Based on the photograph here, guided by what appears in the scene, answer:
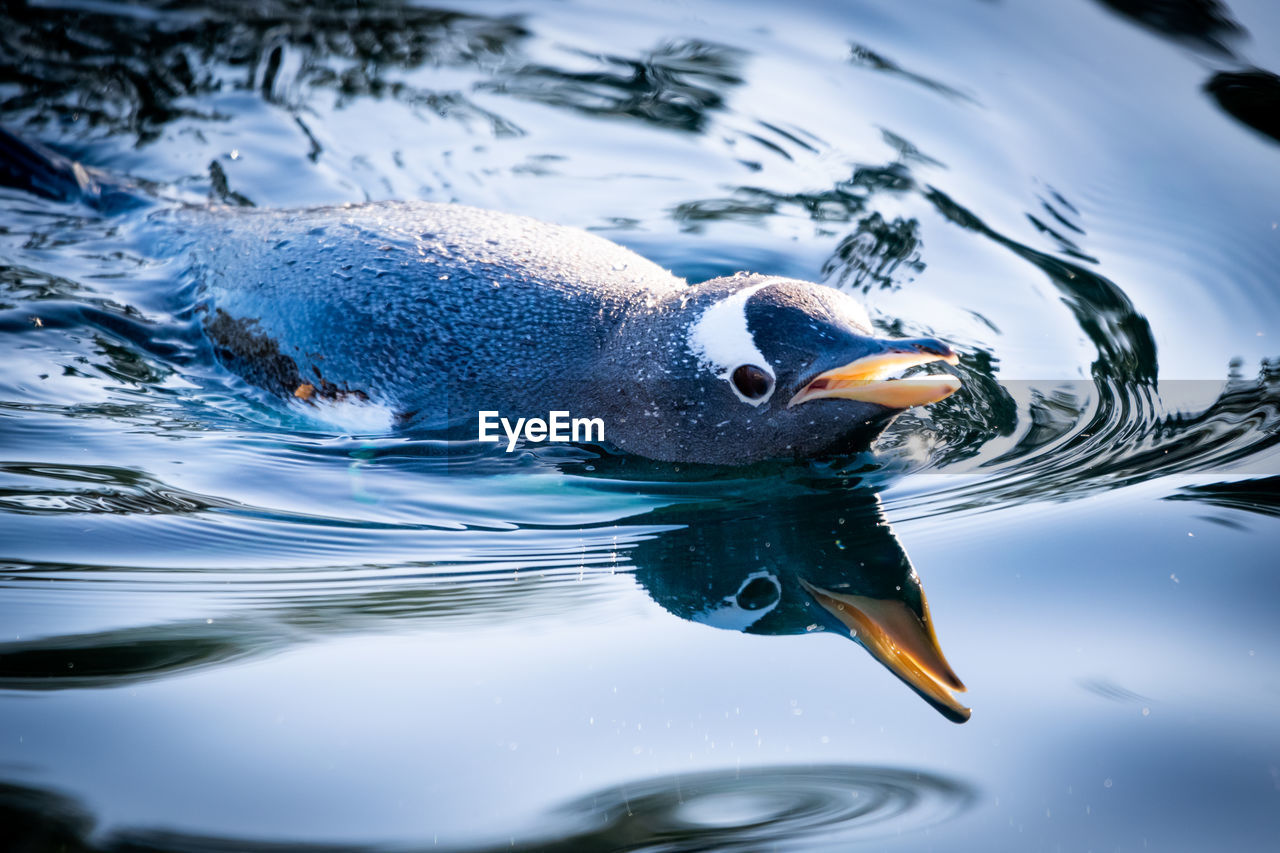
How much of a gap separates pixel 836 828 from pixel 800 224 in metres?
4.79

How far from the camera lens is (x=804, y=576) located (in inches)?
152

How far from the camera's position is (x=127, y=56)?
30.6ft

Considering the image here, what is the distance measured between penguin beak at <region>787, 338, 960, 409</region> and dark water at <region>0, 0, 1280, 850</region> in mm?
406

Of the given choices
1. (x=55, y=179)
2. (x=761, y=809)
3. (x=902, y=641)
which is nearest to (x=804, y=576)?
(x=902, y=641)

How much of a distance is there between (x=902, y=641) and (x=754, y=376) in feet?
4.27

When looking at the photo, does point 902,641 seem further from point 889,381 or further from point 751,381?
point 751,381

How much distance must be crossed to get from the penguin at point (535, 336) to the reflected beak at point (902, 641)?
2.62 ft

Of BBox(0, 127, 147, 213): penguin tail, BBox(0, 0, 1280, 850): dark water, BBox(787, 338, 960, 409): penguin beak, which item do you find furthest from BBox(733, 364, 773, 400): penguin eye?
BBox(0, 127, 147, 213): penguin tail

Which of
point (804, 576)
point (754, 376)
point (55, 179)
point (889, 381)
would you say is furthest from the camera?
point (55, 179)

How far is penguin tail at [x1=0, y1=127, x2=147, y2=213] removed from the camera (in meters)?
6.97

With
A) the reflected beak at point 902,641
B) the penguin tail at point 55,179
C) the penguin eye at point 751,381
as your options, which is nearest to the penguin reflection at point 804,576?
the reflected beak at point 902,641

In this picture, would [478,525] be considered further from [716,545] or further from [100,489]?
[100,489]

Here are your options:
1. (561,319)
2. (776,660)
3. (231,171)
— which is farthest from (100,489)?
(231,171)

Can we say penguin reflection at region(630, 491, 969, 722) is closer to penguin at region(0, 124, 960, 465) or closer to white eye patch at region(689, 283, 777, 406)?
penguin at region(0, 124, 960, 465)
